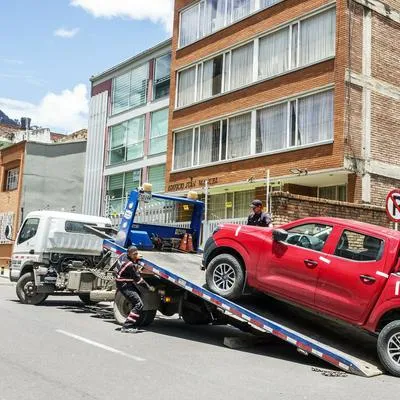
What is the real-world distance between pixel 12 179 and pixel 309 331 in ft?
104

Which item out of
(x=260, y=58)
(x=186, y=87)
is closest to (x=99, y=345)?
(x=260, y=58)

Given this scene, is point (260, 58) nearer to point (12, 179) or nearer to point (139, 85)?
point (139, 85)

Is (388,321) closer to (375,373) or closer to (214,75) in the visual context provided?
(375,373)

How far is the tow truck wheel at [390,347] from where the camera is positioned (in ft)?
24.0

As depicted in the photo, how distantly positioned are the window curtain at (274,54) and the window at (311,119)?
164 cm

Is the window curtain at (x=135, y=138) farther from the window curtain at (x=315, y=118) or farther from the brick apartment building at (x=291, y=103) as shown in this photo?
the window curtain at (x=315, y=118)

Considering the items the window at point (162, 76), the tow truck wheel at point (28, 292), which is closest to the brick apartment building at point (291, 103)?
the window at point (162, 76)

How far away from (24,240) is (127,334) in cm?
605

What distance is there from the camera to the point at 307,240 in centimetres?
835

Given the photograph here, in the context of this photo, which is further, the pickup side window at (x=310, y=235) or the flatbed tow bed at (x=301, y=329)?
the pickup side window at (x=310, y=235)

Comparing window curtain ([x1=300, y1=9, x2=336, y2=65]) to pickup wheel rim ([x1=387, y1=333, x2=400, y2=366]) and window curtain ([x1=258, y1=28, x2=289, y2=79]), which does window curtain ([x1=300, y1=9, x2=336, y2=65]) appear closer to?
window curtain ([x1=258, y1=28, x2=289, y2=79])

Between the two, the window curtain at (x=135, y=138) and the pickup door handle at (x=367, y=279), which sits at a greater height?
the window curtain at (x=135, y=138)

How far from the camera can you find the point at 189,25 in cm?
2552

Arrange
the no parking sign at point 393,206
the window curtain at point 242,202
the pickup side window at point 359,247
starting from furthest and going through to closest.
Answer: the window curtain at point 242,202 → the no parking sign at point 393,206 → the pickup side window at point 359,247
